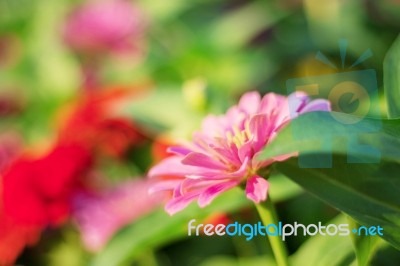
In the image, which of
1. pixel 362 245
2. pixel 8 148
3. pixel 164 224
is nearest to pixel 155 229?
pixel 164 224

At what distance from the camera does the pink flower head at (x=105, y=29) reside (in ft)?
4.13

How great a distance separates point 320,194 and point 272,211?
40 millimetres

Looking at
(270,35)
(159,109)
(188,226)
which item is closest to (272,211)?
(188,226)

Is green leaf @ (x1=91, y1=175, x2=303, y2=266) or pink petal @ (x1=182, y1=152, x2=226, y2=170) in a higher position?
pink petal @ (x1=182, y1=152, x2=226, y2=170)

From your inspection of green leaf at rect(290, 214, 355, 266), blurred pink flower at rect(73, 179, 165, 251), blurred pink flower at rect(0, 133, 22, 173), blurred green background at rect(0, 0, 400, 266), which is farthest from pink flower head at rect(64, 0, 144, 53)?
green leaf at rect(290, 214, 355, 266)

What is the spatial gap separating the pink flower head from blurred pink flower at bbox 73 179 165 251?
1.70 feet

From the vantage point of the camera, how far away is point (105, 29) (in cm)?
128

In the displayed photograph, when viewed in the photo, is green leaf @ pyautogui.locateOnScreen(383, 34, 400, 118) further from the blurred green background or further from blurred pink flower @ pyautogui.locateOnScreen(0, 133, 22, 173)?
blurred pink flower @ pyautogui.locateOnScreen(0, 133, 22, 173)

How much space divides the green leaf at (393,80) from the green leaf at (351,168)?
42 millimetres

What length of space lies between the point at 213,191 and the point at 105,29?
94 centimetres

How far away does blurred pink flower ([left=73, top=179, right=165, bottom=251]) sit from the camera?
71 cm

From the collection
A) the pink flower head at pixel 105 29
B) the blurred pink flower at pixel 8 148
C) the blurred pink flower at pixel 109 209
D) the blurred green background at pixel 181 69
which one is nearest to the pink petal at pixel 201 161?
the blurred green background at pixel 181 69

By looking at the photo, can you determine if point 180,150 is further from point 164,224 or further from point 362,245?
point 164,224

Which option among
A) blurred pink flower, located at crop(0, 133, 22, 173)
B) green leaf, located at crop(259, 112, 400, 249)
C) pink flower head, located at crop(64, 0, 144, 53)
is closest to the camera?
green leaf, located at crop(259, 112, 400, 249)
